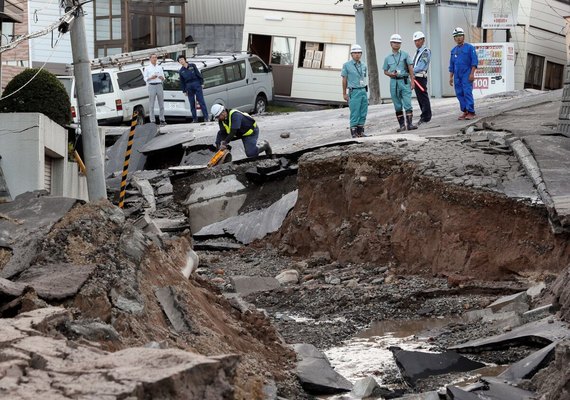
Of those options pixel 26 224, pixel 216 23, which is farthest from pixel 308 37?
pixel 26 224

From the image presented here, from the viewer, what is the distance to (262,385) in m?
9.91

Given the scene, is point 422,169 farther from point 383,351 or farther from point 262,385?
point 262,385

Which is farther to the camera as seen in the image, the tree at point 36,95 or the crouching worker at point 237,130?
the crouching worker at point 237,130

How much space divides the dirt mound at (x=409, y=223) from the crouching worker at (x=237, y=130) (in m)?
3.08

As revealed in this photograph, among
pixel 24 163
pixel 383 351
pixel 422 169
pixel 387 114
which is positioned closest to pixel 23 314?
pixel 383 351

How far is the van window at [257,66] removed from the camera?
35.6 metres

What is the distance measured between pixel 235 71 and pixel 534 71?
8.88 meters

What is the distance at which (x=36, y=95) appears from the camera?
20812 millimetres

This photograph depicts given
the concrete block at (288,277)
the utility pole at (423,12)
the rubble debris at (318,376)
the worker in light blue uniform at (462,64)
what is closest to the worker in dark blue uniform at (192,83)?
the utility pole at (423,12)

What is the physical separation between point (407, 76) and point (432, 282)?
6.72m

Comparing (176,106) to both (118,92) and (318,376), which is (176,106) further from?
(318,376)

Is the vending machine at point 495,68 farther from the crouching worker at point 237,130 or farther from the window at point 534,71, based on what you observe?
the crouching worker at point 237,130

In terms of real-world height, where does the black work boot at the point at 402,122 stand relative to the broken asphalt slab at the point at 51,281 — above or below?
below

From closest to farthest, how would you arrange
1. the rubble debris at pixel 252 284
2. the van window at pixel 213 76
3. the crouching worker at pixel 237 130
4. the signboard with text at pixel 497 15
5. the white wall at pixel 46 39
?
the rubble debris at pixel 252 284 < the crouching worker at pixel 237 130 < the signboard with text at pixel 497 15 < the van window at pixel 213 76 < the white wall at pixel 46 39
